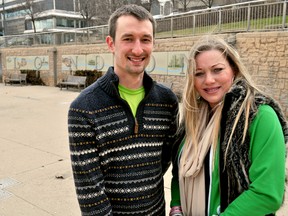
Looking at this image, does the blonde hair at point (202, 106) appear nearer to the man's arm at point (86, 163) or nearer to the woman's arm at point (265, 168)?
the woman's arm at point (265, 168)

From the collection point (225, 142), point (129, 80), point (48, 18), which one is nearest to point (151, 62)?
point (129, 80)

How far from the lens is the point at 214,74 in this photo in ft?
5.57

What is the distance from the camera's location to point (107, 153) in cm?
169

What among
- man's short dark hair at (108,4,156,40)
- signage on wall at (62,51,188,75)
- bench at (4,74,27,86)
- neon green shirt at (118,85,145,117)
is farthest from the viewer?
bench at (4,74,27,86)

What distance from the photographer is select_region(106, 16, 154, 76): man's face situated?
173cm

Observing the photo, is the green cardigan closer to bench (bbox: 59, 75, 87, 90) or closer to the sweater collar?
the sweater collar

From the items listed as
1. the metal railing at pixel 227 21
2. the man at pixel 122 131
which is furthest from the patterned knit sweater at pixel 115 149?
the metal railing at pixel 227 21

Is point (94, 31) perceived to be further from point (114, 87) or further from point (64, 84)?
point (114, 87)

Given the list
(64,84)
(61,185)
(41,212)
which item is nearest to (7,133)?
(61,185)

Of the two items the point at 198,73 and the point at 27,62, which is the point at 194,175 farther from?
the point at 27,62

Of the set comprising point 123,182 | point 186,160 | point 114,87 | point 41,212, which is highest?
point 114,87

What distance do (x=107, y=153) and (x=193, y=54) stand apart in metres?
0.74

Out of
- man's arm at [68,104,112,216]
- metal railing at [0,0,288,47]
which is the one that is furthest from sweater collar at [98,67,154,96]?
metal railing at [0,0,288,47]

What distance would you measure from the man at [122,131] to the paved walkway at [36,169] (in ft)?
6.36
